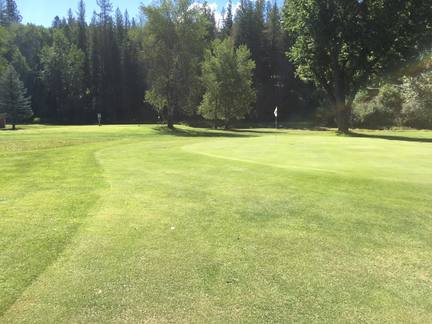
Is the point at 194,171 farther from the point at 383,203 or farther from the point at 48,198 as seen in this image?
the point at 383,203

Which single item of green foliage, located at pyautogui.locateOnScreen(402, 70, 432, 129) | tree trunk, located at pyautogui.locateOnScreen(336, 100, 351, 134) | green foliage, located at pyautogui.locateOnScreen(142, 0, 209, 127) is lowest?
tree trunk, located at pyautogui.locateOnScreen(336, 100, 351, 134)

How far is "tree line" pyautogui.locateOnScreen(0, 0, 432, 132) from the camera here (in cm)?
3834

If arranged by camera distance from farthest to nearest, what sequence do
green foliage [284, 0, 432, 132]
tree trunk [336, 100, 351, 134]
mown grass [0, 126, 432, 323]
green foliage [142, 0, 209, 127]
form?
green foliage [142, 0, 209, 127]
tree trunk [336, 100, 351, 134]
green foliage [284, 0, 432, 132]
mown grass [0, 126, 432, 323]

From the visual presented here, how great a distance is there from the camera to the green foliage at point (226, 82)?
51906mm

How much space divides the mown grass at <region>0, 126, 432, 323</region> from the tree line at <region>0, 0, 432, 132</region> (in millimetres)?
31187

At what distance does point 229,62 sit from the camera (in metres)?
52.1

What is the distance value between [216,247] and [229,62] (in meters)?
48.0

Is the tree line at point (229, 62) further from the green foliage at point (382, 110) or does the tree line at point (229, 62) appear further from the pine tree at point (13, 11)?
the pine tree at point (13, 11)

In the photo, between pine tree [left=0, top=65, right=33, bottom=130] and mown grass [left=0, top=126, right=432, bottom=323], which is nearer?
mown grass [left=0, top=126, right=432, bottom=323]


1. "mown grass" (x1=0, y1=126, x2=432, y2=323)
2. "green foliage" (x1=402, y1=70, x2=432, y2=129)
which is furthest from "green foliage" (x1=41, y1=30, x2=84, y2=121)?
"mown grass" (x1=0, y1=126, x2=432, y2=323)

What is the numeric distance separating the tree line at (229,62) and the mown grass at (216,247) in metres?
31.2

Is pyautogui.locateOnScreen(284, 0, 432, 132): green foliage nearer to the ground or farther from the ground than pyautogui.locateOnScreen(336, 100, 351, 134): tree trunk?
farther from the ground

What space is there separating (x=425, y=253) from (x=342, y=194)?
3.27 meters

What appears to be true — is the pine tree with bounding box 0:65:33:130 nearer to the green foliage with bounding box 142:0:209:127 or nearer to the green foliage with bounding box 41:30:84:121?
the green foliage with bounding box 41:30:84:121
